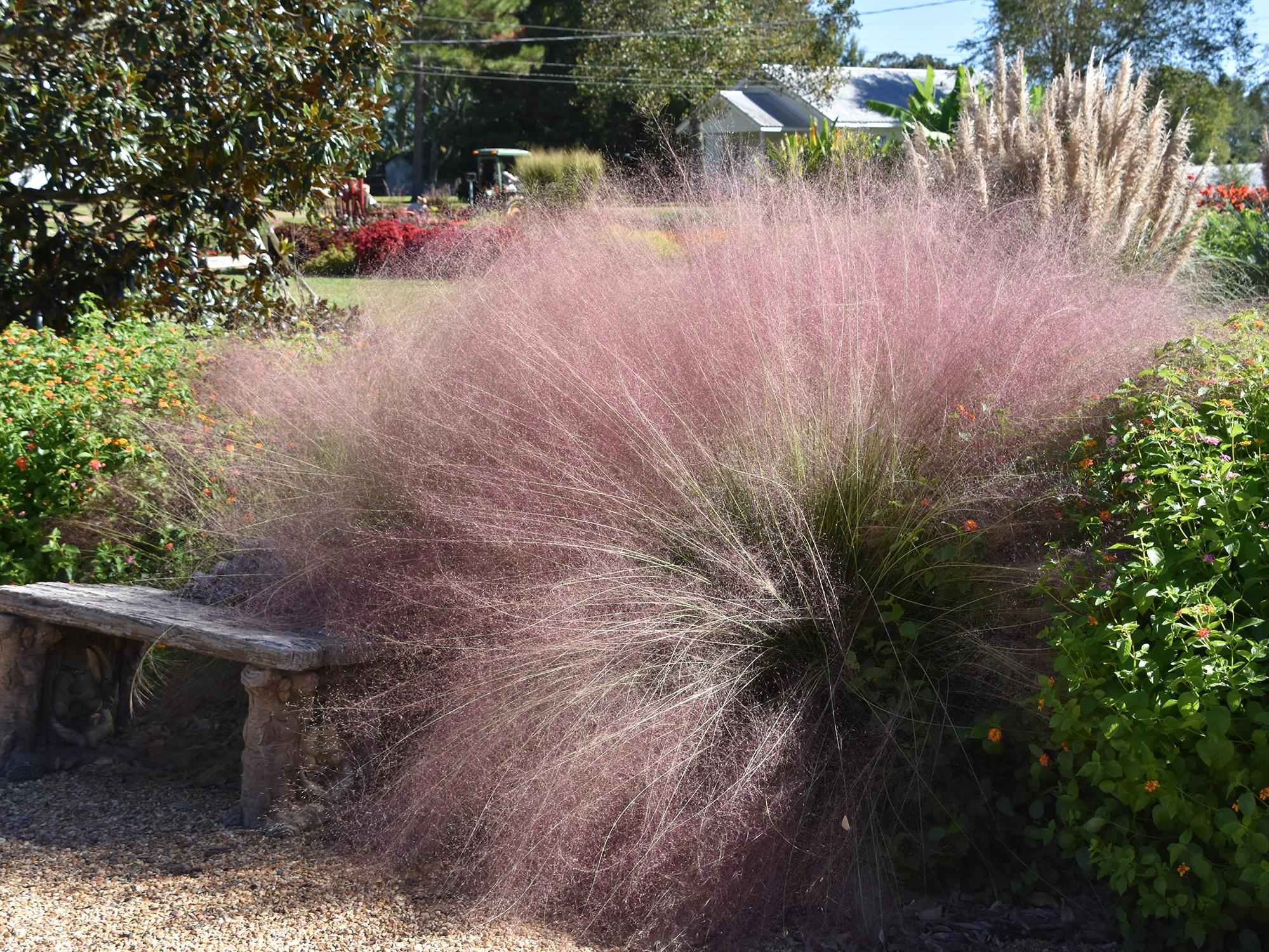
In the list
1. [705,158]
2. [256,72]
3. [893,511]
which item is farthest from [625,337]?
[256,72]

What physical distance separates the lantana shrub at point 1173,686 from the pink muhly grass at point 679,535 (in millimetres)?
386

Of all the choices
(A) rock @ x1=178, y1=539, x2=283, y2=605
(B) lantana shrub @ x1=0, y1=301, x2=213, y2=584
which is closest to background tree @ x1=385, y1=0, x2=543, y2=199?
(B) lantana shrub @ x1=0, y1=301, x2=213, y2=584

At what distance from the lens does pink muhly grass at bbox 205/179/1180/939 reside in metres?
2.37

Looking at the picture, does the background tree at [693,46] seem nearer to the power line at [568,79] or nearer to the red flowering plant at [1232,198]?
the power line at [568,79]

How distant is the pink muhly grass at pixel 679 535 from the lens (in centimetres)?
237

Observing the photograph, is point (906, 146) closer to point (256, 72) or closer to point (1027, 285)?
point (1027, 285)

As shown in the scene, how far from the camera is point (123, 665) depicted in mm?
3344

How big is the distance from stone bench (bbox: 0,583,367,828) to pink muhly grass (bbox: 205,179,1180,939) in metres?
0.17

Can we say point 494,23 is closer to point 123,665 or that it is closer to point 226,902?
point 123,665

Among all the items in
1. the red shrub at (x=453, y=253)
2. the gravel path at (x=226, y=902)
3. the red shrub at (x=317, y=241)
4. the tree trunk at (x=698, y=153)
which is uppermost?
the tree trunk at (x=698, y=153)

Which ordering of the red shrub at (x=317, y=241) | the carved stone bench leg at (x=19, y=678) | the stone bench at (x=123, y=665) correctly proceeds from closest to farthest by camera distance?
the stone bench at (x=123, y=665) < the carved stone bench leg at (x=19, y=678) < the red shrub at (x=317, y=241)

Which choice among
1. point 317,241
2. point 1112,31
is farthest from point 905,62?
point 317,241

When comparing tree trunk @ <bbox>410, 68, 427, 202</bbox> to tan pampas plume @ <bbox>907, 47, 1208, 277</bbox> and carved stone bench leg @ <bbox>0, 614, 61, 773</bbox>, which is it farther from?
carved stone bench leg @ <bbox>0, 614, 61, 773</bbox>

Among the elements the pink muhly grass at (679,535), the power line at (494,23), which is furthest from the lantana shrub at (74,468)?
the power line at (494,23)
